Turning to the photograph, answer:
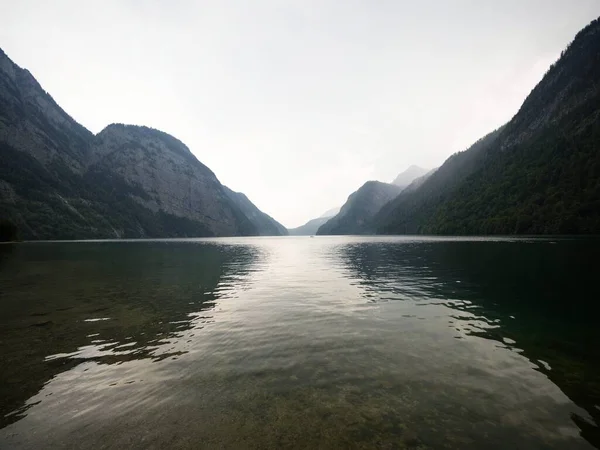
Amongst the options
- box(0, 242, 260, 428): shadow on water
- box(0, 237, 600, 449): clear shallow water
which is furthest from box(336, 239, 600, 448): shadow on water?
box(0, 242, 260, 428): shadow on water

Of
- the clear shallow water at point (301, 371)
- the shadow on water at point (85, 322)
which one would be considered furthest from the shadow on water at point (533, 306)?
the shadow on water at point (85, 322)

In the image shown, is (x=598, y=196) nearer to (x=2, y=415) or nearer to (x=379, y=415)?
(x=379, y=415)

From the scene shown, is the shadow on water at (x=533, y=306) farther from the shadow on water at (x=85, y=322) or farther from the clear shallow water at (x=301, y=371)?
the shadow on water at (x=85, y=322)

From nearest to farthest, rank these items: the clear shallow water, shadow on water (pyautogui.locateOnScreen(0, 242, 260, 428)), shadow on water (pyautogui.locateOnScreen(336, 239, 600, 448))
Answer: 1. the clear shallow water
2. shadow on water (pyautogui.locateOnScreen(336, 239, 600, 448))
3. shadow on water (pyautogui.locateOnScreen(0, 242, 260, 428))

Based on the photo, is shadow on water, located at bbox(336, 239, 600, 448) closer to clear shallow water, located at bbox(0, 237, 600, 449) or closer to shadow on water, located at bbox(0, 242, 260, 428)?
clear shallow water, located at bbox(0, 237, 600, 449)

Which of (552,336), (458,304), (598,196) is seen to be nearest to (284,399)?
(552,336)

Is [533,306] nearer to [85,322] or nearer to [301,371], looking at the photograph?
[301,371]

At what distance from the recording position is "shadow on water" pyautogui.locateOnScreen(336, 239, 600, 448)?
12234 millimetres

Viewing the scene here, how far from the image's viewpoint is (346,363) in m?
13.6

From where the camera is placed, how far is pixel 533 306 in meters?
23.8

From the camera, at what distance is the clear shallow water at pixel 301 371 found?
334 inches

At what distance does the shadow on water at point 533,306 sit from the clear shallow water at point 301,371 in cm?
13

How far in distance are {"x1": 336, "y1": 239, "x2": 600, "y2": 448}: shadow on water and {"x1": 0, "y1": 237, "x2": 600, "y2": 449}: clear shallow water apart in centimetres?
13

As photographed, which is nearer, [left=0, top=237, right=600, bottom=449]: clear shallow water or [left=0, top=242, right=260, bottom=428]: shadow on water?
[left=0, top=237, right=600, bottom=449]: clear shallow water
